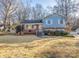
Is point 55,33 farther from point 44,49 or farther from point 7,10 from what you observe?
point 7,10

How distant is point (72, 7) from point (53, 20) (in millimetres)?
1236

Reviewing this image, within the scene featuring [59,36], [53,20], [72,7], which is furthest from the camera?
[53,20]

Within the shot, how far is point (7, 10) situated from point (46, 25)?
4.05 feet

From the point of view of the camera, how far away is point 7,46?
18.6ft

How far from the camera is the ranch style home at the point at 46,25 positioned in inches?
229

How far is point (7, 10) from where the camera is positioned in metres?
5.65

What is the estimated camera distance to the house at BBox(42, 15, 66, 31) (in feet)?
19.2

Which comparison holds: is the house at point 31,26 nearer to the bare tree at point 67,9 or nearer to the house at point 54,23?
the house at point 54,23

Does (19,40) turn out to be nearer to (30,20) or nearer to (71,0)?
(30,20)

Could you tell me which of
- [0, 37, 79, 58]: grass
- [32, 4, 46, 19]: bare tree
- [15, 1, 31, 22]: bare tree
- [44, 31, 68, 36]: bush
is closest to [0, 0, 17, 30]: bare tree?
[15, 1, 31, 22]: bare tree

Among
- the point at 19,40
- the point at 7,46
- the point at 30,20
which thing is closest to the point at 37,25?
the point at 30,20

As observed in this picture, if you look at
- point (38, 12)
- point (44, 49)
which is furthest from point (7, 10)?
point (44, 49)

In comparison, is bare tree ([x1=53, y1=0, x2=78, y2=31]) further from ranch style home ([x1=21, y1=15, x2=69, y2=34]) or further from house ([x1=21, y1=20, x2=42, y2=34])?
house ([x1=21, y1=20, x2=42, y2=34])

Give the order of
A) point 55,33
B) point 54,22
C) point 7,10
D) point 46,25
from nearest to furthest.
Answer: point 7,10
point 55,33
point 46,25
point 54,22
